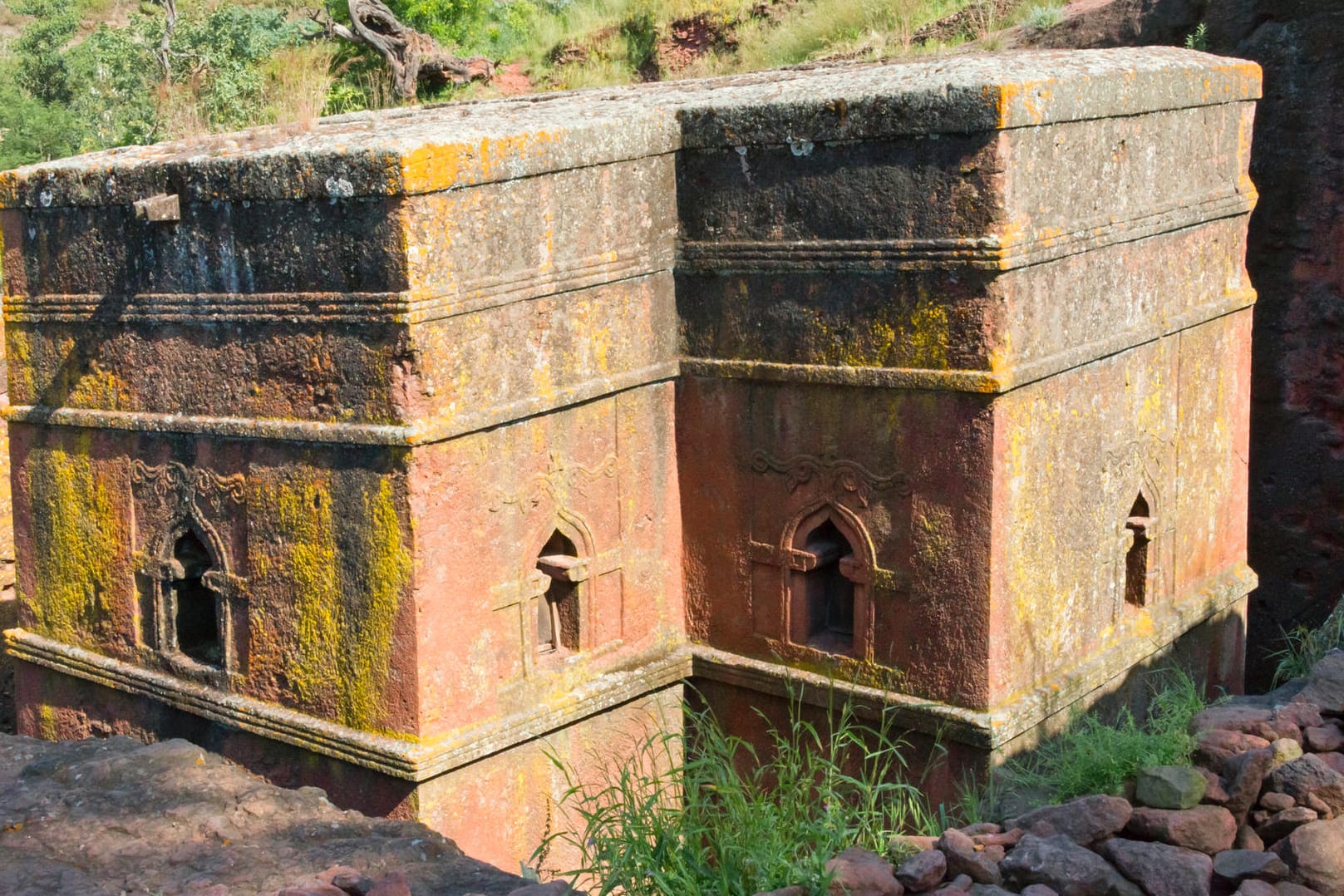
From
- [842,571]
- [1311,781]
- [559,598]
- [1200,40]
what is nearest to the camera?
[1311,781]

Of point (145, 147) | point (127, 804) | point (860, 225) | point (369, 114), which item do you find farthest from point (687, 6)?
point (127, 804)

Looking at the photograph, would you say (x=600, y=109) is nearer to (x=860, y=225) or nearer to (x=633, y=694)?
(x=860, y=225)

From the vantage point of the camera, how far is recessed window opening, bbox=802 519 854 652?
635 centimetres

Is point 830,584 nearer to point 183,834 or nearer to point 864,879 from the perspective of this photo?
point 864,879

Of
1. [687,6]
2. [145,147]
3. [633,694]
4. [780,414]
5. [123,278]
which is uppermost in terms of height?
[687,6]

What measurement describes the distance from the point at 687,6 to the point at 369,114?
7.88 meters

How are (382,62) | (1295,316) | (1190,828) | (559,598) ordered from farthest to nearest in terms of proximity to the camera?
(382,62), (1295,316), (559,598), (1190,828)

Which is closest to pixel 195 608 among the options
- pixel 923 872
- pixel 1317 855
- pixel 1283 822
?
pixel 923 872

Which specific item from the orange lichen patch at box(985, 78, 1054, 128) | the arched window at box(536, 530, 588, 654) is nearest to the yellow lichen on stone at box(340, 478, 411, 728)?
the arched window at box(536, 530, 588, 654)

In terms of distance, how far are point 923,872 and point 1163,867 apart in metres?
0.63

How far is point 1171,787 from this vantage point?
14.5ft

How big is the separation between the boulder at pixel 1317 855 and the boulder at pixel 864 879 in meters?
1.04

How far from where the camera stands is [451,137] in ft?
17.7

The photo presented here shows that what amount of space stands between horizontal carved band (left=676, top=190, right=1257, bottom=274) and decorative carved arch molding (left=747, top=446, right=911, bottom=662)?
2.56 ft
